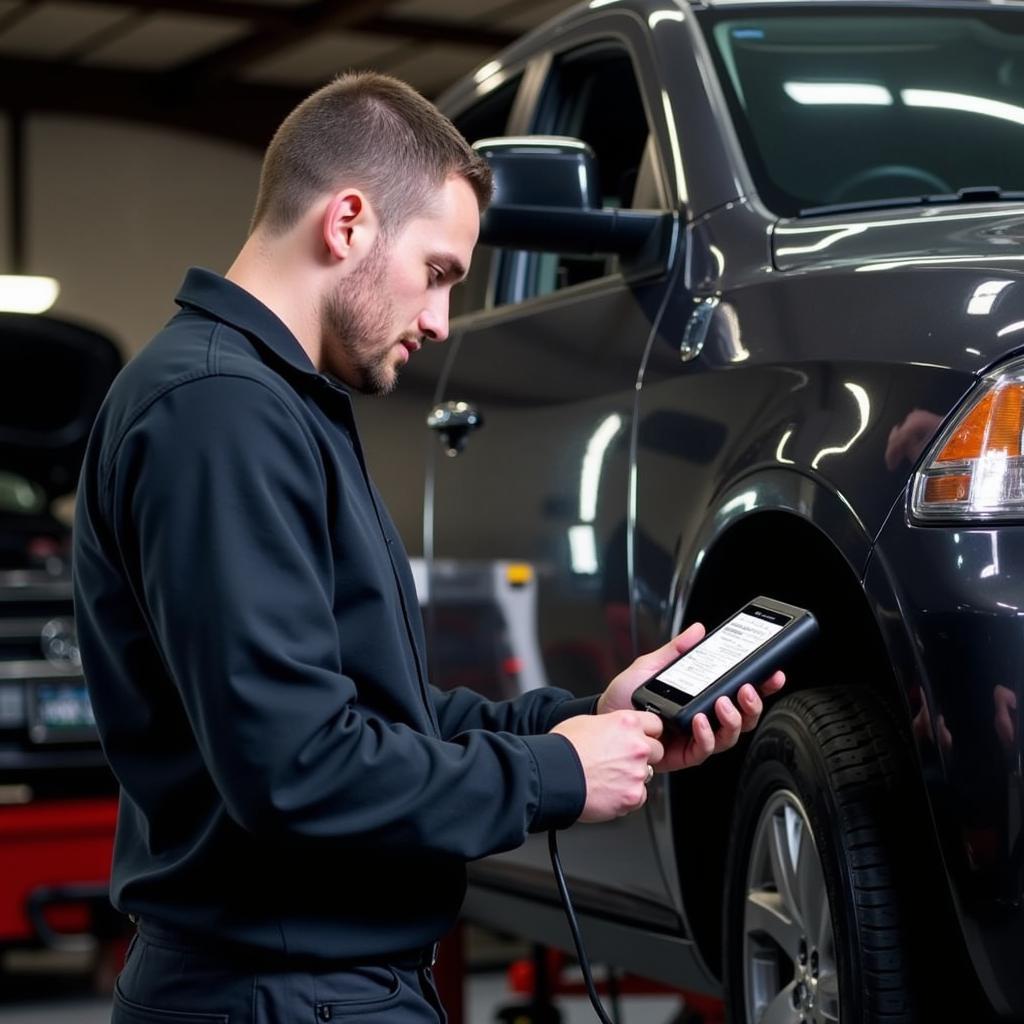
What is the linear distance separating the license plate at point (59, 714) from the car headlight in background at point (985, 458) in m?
3.80

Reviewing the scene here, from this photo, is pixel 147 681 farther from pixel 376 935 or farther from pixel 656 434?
pixel 656 434

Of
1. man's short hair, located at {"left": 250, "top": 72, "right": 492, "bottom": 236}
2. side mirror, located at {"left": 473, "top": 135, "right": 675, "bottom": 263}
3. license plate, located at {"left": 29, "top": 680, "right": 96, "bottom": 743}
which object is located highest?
side mirror, located at {"left": 473, "top": 135, "right": 675, "bottom": 263}

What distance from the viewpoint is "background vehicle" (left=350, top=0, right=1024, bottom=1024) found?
215cm

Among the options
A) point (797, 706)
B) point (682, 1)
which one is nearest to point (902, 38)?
point (682, 1)

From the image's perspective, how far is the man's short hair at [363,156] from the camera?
1894 mm

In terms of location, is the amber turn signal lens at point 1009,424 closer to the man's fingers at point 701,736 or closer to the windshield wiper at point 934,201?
the man's fingers at point 701,736

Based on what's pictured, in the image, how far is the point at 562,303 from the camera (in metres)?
3.36

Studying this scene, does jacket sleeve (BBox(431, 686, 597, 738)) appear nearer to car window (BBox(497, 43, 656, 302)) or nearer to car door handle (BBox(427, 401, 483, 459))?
car door handle (BBox(427, 401, 483, 459))

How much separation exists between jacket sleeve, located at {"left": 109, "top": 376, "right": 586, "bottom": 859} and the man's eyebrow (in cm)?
26

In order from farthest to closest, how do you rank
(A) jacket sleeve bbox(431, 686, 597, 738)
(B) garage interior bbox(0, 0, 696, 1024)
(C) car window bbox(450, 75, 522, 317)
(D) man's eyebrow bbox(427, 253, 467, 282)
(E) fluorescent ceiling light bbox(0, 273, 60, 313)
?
1. (E) fluorescent ceiling light bbox(0, 273, 60, 313)
2. (B) garage interior bbox(0, 0, 696, 1024)
3. (C) car window bbox(450, 75, 522, 317)
4. (A) jacket sleeve bbox(431, 686, 597, 738)
5. (D) man's eyebrow bbox(427, 253, 467, 282)

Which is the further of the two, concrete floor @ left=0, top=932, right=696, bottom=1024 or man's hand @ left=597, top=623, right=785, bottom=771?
concrete floor @ left=0, top=932, right=696, bottom=1024

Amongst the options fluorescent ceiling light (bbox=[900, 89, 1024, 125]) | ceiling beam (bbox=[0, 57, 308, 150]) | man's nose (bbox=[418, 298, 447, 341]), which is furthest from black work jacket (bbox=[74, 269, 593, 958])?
ceiling beam (bbox=[0, 57, 308, 150])

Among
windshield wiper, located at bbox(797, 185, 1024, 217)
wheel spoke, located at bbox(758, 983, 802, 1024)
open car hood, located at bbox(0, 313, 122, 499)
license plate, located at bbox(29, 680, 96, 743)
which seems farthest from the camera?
open car hood, located at bbox(0, 313, 122, 499)

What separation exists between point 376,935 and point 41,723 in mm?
3851
